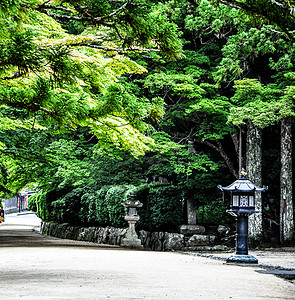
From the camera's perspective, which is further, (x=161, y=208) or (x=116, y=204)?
(x=116, y=204)

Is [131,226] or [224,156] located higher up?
[224,156]

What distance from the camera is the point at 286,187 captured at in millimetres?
20172

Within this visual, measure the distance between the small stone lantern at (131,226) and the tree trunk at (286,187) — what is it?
5.71m

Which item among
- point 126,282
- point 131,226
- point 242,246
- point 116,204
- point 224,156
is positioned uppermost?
point 224,156

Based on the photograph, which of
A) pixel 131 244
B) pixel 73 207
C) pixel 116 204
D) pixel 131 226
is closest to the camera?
pixel 131 244

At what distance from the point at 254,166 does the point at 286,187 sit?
147cm

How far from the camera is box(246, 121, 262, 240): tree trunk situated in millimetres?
20047

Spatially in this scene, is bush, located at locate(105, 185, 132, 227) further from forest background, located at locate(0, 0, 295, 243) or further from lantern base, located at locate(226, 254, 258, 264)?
lantern base, located at locate(226, 254, 258, 264)

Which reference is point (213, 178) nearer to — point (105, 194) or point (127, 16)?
point (105, 194)

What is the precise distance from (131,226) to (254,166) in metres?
5.43

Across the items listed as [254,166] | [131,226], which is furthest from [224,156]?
[131,226]

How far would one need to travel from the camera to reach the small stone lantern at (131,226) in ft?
59.7

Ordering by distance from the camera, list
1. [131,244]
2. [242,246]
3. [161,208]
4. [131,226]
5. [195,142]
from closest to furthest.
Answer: [242,246]
[131,244]
[131,226]
[161,208]
[195,142]

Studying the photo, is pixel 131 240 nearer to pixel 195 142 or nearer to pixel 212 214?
pixel 212 214
